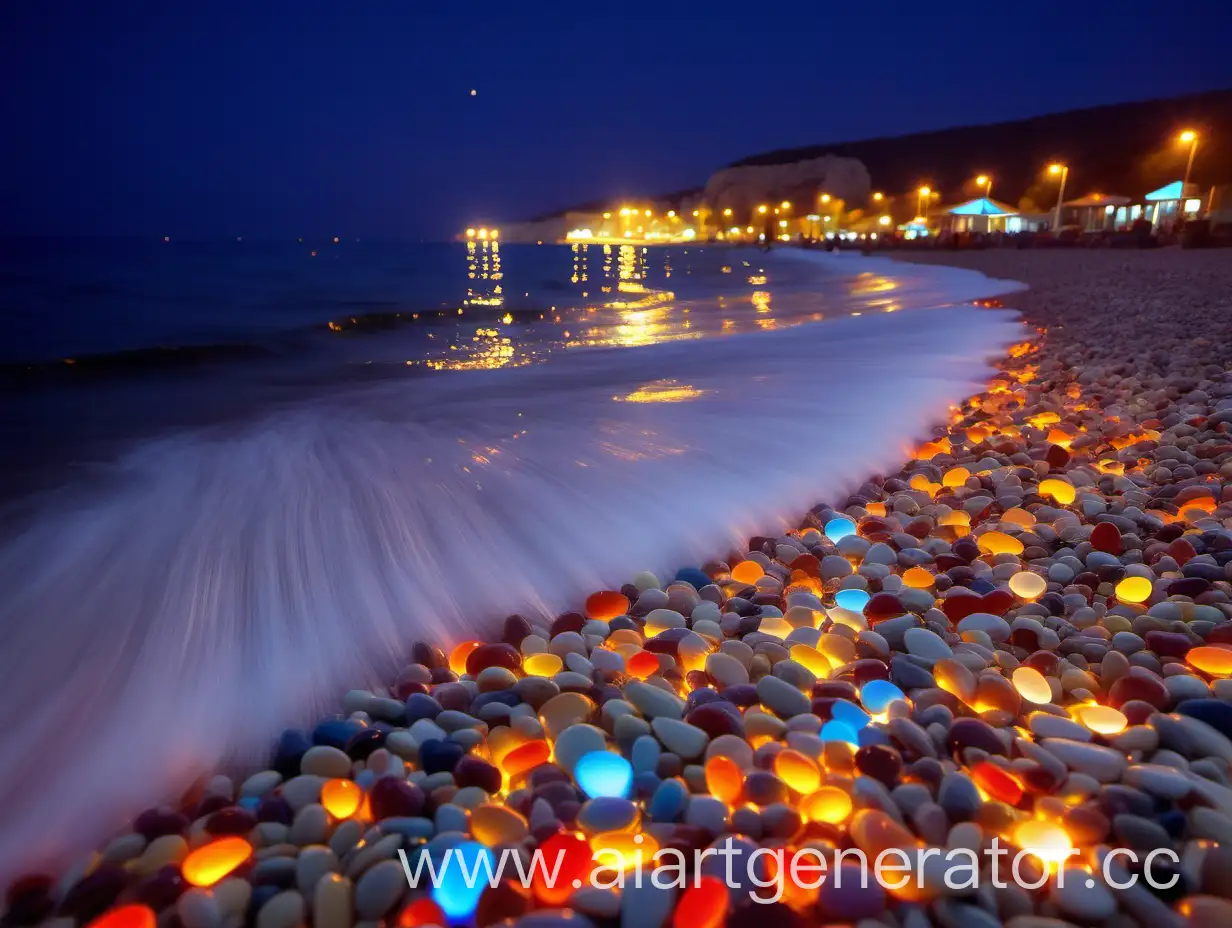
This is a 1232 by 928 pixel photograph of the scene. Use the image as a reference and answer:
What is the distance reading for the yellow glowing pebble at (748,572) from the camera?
2219 mm

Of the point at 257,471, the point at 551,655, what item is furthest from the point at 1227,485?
the point at 257,471

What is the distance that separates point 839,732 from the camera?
1452mm

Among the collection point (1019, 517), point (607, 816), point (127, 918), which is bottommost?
point (127, 918)

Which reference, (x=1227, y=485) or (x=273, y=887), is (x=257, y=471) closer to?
(x=273, y=887)

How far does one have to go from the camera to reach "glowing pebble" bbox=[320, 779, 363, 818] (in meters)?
1.36

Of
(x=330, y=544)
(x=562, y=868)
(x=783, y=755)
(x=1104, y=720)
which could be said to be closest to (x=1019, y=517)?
(x=1104, y=720)

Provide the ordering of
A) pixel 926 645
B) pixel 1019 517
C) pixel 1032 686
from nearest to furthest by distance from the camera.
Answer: pixel 1032 686 → pixel 926 645 → pixel 1019 517

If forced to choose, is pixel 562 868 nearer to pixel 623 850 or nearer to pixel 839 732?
pixel 623 850

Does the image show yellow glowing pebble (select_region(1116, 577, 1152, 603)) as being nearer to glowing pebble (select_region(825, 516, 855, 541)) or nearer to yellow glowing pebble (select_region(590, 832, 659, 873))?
glowing pebble (select_region(825, 516, 855, 541))

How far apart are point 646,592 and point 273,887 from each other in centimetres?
118

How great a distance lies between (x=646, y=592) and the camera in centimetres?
212

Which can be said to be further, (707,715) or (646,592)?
(646,592)

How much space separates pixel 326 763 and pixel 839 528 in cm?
179

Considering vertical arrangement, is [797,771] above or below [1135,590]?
below
